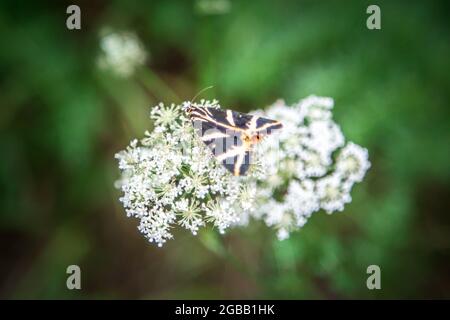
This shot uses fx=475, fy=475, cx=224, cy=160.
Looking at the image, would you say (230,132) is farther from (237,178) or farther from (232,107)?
(232,107)

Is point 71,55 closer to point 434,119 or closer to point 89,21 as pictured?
point 89,21

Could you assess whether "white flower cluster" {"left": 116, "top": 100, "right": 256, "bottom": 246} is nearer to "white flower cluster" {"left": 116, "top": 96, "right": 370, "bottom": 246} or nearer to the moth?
"white flower cluster" {"left": 116, "top": 96, "right": 370, "bottom": 246}

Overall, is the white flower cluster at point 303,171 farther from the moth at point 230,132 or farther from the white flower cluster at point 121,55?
the white flower cluster at point 121,55

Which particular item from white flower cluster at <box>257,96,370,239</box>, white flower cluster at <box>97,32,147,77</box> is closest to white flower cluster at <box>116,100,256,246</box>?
white flower cluster at <box>257,96,370,239</box>

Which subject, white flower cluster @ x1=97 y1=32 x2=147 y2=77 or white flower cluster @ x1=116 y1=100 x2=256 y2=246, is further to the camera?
white flower cluster @ x1=97 y1=32 x2=147 y2=77

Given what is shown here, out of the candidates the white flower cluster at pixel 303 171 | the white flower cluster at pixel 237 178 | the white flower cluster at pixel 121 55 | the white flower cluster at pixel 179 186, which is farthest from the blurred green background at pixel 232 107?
the white flower cluster at pixel 179 186
